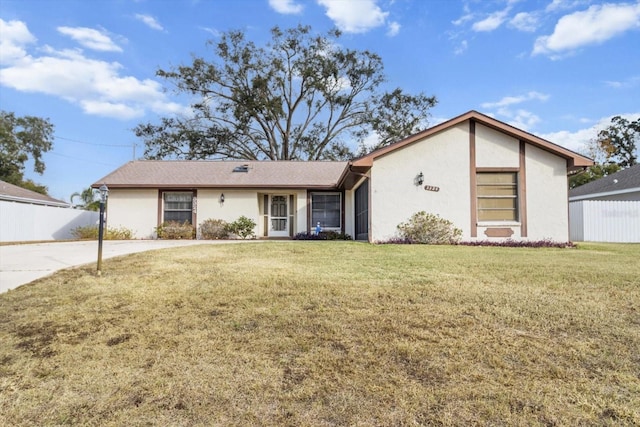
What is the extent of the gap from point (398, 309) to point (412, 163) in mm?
8946

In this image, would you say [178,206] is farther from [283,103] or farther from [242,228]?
[283,103]

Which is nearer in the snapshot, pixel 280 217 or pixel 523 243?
pixel 523 243

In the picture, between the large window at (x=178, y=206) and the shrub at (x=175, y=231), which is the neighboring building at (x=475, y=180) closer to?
the shrub at (x=175, y=231)

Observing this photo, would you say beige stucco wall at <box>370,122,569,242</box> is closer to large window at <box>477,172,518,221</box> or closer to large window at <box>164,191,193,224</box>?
large window at <box>477,172,518,221</box>

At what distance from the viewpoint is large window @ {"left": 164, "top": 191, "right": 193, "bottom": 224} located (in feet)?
57.3

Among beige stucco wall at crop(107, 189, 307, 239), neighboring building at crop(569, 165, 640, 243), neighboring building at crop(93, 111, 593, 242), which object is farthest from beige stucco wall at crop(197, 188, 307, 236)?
neighboring building at crop(569, 165, 640, 243)

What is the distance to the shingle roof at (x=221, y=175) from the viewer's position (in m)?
17.1

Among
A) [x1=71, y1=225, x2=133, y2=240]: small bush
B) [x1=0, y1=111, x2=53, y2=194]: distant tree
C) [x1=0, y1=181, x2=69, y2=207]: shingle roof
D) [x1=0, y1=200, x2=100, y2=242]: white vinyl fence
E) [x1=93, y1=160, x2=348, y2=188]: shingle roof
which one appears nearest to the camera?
[x1=71, y1=225, x2=133, y2=240]: small bush

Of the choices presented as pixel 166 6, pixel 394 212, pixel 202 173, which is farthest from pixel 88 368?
pixel 202 173

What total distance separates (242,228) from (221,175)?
10.1ft

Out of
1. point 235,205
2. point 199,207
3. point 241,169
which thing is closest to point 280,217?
point 235,205

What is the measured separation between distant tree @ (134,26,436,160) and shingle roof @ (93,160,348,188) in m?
11.8

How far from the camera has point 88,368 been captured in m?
2.85

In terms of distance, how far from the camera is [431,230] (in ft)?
39.9
